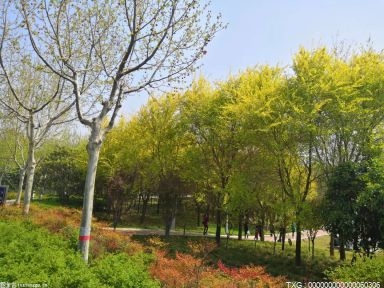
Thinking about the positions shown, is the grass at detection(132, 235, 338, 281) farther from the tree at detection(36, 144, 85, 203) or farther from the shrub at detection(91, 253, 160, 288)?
the tree at detection(36, 144, 85, 203)

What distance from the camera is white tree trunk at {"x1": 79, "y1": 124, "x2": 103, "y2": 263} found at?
31.3 feet

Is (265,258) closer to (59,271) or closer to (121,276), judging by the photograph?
(121,276)

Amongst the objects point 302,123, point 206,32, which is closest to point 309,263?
point 302,123

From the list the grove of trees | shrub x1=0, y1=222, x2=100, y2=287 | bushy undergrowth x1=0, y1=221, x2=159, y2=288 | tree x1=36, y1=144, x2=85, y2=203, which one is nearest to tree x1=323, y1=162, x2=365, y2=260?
the grove of trees

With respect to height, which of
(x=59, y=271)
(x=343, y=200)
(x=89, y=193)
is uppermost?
(x=343, y=200)

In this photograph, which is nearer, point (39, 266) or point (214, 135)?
point (39, 266)

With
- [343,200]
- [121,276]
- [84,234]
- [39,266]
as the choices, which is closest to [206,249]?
[343,200]

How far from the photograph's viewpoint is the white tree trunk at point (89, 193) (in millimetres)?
9555

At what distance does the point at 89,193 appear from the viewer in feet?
32.7

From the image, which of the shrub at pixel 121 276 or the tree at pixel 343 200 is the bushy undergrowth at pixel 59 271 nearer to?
the shrub at pixel 121 276

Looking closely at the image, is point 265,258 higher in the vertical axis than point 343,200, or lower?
lower

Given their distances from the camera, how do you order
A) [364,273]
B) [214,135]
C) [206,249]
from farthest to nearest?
1. [214,135]
2. [206,249]
3. [364,273]

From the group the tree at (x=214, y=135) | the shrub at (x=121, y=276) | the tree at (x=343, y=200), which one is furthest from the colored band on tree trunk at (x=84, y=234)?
the tree at (x=214, y=135)

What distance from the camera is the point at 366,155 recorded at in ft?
57.1
